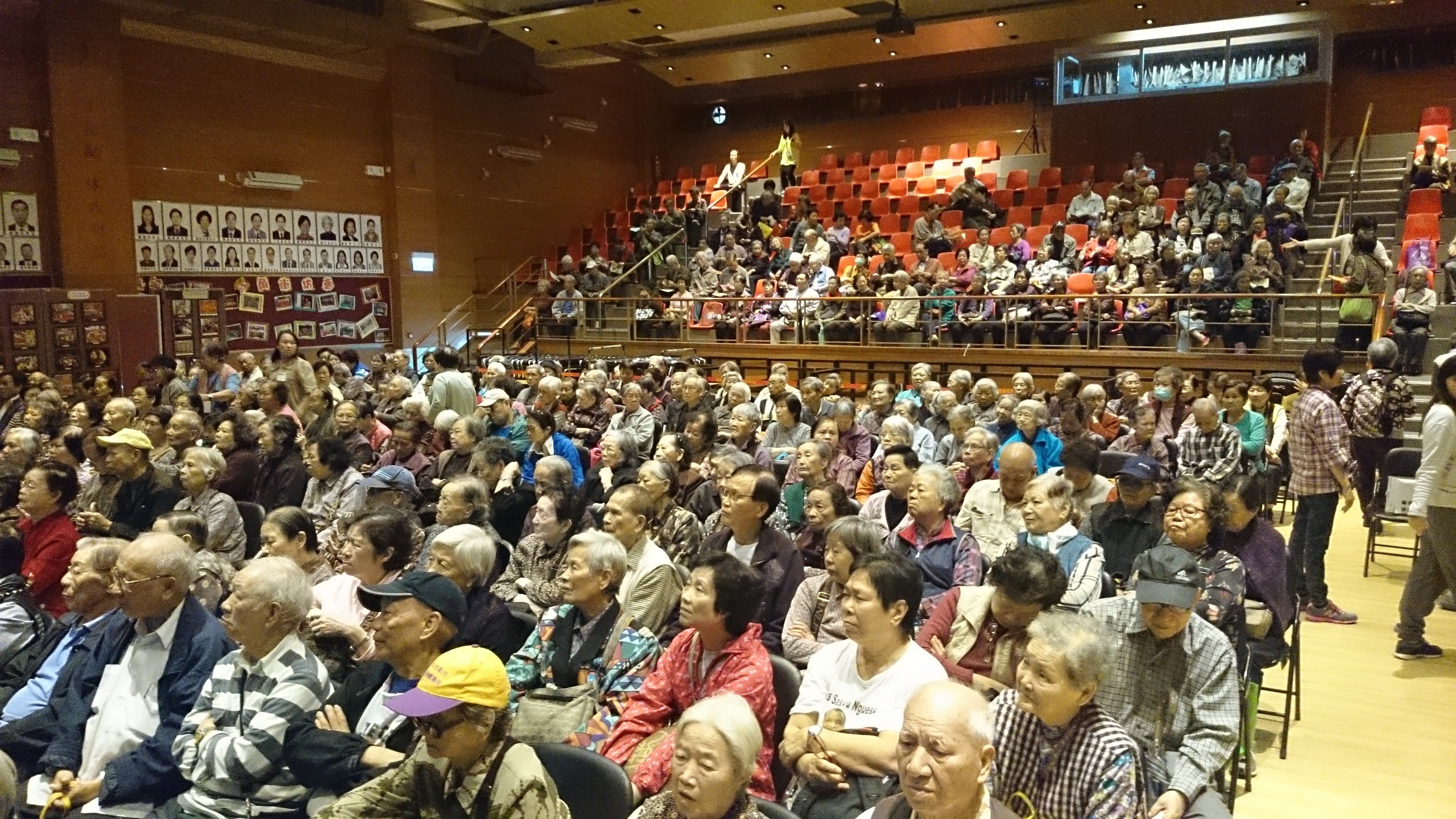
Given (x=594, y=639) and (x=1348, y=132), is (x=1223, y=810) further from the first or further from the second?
(x=1348, y=132)

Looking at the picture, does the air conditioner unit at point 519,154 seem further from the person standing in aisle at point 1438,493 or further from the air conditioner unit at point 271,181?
the person standing in aisle at point 1438,493

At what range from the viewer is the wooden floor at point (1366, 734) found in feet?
10.9

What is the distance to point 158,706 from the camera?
2.79m

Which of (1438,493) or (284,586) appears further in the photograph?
(1438,493)

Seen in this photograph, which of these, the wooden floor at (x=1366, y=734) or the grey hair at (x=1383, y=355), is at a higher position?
the grey hair at (x=1383, y=355)

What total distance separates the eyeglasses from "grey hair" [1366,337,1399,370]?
5.94m

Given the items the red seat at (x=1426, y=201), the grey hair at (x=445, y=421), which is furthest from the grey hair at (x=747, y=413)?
the red seat at (x=1426, y=201)

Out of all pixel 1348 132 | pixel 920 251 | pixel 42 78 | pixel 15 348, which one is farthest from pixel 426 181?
pixel 1348 132

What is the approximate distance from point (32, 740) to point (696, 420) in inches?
140

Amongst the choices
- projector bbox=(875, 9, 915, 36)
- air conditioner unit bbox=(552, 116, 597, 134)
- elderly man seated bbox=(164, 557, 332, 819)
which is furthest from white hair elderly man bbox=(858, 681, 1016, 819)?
air conditioner unit bbox=(552, 116, 597, 134)

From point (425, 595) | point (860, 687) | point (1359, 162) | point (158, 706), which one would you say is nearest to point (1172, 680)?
point (860, 687)

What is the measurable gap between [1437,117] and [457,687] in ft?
47.5

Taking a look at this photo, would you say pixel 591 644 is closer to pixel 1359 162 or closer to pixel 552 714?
pixel 552 714

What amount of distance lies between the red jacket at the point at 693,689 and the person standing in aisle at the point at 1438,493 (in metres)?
3.16
